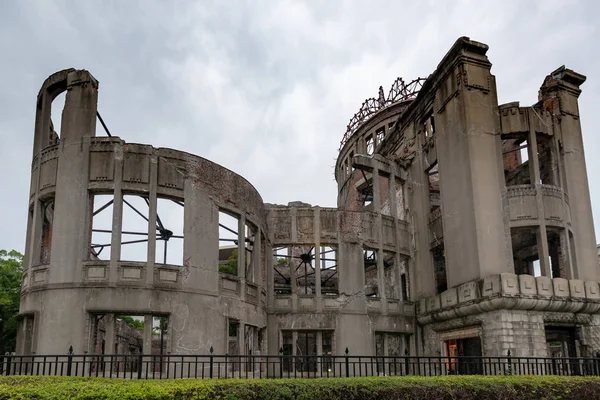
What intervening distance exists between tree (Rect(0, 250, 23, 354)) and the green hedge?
2186cm

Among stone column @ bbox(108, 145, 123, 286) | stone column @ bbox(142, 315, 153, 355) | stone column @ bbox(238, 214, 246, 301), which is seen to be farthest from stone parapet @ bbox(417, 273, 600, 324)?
stone column @ bbox(108, 145, 123, 286)

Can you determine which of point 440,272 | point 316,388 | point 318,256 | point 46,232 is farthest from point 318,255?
point 316,388

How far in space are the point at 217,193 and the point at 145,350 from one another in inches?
238

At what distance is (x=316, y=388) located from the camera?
11.4m

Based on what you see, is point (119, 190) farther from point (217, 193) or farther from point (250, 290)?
point (250, 290)

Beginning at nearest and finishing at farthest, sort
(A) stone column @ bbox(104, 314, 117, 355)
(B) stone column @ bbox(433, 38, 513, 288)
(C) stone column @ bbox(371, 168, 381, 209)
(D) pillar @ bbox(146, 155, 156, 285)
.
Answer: (A) stone column @ bbox(104, 314, 117, 355) < (D) pillar @ bbox(146, 155, 156, 285) < (B) stone column @ bbox(433, 38, 513, 288) < (C) stone column @ bbox(371, 168, 381, 209)

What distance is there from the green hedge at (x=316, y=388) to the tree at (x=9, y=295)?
21.9 metres

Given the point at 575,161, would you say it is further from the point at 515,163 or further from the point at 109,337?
the point at 109,337

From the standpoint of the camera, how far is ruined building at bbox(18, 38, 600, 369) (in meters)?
17.5

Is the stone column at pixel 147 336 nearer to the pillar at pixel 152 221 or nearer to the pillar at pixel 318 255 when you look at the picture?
the pillar at pixel 152 221

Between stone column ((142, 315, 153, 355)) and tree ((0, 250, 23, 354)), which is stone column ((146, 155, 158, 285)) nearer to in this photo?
stone column ((142, 315, 153, 355))

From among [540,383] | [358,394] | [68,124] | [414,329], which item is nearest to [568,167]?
[414,329]

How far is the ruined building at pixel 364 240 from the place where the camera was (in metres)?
17.5

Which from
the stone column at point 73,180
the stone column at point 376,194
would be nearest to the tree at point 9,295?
the stone column at point 73,180
